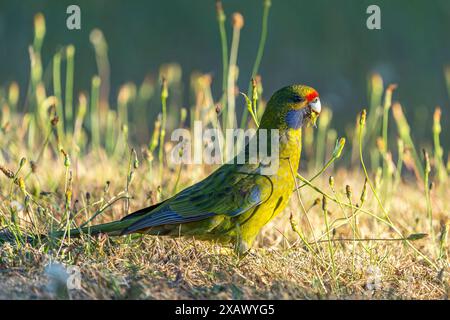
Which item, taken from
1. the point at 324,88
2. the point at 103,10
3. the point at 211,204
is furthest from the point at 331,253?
the point at 103,10

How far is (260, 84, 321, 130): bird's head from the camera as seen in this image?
3805mm

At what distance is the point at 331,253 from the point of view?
138 inches

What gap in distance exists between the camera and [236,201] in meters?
3.65

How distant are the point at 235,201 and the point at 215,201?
0.09 metres

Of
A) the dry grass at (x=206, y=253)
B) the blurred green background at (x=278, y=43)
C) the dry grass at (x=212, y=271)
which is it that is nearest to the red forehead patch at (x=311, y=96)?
the dry grass at (x=206, y=253)

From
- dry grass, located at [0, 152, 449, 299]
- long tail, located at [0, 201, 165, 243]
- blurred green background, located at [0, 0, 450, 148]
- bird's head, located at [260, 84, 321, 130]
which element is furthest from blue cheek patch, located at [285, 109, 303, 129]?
blurred green background, located at [0, 0, 450, 148]

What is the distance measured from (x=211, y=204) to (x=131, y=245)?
0.43 meters

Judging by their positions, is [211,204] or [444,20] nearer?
[211,204]

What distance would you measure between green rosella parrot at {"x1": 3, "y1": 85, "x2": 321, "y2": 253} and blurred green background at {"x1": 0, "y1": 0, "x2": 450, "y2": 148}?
4086 mm

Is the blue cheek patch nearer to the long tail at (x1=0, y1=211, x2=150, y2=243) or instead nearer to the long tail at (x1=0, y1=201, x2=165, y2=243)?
the long tail at (x1=0, y1=201, x2=165, y2=243)

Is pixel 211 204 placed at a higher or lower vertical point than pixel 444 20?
lower

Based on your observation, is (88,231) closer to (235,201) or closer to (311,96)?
(235,201)

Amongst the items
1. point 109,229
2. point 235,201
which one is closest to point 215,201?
point 235,201

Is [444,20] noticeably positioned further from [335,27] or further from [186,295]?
[186,295]
